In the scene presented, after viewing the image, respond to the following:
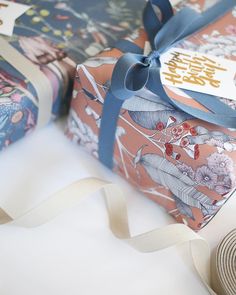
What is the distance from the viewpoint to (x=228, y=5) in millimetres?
595

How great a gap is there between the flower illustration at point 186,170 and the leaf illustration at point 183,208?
43 millimetres

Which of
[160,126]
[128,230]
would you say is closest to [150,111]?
[160,126]

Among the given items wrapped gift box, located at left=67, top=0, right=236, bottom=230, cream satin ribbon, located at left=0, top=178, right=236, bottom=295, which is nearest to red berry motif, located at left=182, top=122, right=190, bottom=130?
wrapped gift box, located at left=67, top=0, right=236, bottom=230

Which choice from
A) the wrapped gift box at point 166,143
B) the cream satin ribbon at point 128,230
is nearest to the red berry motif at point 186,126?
the wrapped gift box at point 166,143

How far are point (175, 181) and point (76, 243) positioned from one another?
0.12 m

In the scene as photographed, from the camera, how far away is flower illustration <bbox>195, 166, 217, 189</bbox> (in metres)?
0.45

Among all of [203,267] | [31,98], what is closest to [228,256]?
[203,267]

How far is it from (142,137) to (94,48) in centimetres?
16

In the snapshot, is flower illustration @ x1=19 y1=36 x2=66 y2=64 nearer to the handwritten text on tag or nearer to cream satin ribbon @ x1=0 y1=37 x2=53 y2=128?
cream satin ribbon @ x1=0 y1=37 x2=53 y2=128

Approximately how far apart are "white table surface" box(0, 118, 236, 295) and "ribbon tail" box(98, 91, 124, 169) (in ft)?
0.08

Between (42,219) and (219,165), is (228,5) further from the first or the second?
(42,219)

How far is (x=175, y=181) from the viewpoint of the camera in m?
0.48

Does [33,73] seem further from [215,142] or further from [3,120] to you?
[215,142]

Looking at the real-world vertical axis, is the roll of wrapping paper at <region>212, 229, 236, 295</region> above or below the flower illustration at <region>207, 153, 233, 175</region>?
below
